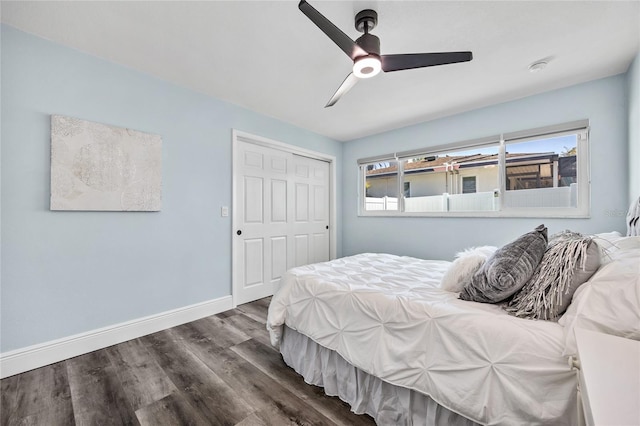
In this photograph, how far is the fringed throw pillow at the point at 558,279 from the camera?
1.06 m

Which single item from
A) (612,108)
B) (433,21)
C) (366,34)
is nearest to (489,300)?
(366,34)

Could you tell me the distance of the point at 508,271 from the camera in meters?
1.20

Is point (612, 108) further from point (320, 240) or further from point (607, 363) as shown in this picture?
point (320, 240)

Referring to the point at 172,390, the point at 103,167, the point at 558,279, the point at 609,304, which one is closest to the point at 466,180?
the point at 558,279

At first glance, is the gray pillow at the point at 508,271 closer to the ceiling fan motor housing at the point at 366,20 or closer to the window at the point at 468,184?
the ceiling fan motor housing at the point at 366,20

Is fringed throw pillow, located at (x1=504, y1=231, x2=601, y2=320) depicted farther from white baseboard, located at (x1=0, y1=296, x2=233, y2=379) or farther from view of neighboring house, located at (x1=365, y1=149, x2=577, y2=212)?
white baseboard, located at (x1=0, y1=296, x2=233, y2=379)

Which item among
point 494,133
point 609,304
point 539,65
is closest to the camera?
point 609,304

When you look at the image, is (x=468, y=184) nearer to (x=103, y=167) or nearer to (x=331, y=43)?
(x=331, y=43)

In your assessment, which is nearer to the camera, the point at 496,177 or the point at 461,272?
the point at 461,272

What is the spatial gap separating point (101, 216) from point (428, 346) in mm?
2642

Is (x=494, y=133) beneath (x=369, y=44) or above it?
beneath

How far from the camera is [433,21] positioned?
1.74 metres

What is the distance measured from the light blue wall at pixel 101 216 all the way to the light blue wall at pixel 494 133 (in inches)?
85.8

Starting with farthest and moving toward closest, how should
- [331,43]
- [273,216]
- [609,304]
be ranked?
[273,216] < [331,43] < [609,304]
